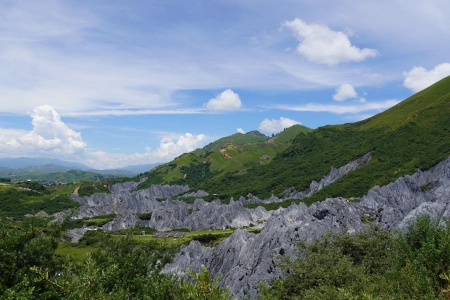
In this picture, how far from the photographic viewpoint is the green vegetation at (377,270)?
20484mm

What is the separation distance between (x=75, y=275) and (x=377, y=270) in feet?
120

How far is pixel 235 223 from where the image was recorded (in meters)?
134

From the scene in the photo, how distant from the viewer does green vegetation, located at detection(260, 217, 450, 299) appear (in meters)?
20.5

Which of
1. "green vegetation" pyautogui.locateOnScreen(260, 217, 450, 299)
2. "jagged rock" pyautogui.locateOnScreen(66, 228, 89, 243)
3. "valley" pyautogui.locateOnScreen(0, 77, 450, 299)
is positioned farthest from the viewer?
"jagged rock" pyautogui.locateOnScreen(66, 228, 89, 243)

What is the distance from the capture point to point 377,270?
38.0 metres

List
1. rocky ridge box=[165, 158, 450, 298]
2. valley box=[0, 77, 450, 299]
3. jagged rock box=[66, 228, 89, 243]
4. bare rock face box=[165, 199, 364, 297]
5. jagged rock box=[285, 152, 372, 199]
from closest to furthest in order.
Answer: bare rock face box=[165, 199, 364, 297] → rocky ridge box=[165, 158, 450, 298] → valley box=[0, 77, 450, 299] → jagged rock box=[66, 228, 89, 243] → jagged rock box=[285, 152, 372, 199]

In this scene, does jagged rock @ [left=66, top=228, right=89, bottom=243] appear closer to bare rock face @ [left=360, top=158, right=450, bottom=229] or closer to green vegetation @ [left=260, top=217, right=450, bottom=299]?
green vegetation @ [left=260, top=217, right=450, bottom=299]

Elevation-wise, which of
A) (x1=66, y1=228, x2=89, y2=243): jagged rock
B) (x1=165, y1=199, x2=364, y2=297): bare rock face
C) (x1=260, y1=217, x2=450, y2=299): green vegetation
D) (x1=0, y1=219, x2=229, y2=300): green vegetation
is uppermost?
(x1=0, y1=219, x2=229, y2=300): green vegetation

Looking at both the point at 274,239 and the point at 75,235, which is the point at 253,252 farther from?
the point at 75,235

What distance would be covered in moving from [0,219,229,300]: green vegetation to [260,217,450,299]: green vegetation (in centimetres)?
657

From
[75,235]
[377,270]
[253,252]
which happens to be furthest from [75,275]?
[75,235]

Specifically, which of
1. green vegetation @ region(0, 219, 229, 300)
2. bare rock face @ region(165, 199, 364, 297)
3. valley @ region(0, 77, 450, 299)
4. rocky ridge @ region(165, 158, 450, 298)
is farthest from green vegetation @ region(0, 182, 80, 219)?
green vegetation @ region(0, 219, 229, 300)

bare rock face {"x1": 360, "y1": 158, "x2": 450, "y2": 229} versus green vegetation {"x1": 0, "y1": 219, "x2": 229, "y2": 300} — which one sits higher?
green vegetation {"x1": 0, "y1": 219, "x2": 229, "y2": 300}

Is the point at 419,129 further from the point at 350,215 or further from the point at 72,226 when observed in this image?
the point at 72,226
